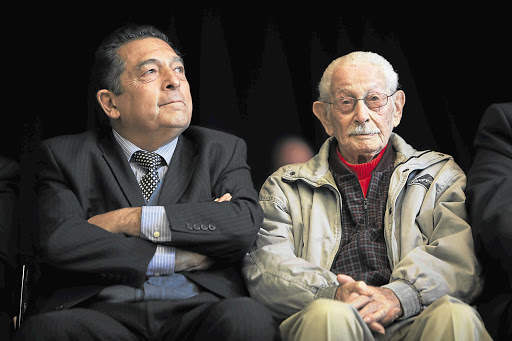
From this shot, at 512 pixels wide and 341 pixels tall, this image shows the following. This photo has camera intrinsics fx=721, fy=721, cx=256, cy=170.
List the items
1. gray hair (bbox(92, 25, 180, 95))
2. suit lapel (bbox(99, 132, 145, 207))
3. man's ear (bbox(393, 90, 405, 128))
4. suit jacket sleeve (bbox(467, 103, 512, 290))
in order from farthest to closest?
man's ear (bbox(393, 90, 405, 128)), gray hair (bbox(92, 25, 180, 95)), suit lapel (bbox(99, 132, 145, 207)), suit jacket sleeve (bbox(467, 103, 512, 290))

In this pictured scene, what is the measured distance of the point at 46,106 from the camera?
11.6 feet

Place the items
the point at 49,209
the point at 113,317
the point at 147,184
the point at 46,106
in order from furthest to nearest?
the point at 46,106 < the point at 147,184 < the point at 49,209 < the point at 113,317

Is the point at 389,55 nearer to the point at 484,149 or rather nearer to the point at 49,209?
the point at 484,149

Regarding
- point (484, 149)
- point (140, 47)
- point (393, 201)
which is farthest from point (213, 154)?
point (484, 149)

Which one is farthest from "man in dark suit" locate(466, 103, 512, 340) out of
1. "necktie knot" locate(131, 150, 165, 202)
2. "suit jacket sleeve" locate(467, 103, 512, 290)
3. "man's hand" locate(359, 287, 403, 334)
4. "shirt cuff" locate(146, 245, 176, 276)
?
"necktie knot" locate(131, 150, 165, 202)

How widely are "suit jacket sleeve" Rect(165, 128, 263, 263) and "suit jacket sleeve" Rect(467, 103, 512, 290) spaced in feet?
2.56

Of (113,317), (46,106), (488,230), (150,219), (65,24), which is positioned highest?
(65,24)

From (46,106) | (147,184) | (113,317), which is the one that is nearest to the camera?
(113,317)

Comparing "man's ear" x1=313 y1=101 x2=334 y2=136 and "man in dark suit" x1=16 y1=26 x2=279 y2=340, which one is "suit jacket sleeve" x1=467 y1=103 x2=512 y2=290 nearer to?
"man's ear" x1=313 y1=101 x2=334 y2=136

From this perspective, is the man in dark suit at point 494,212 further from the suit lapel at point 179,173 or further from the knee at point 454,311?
the suit lapel at point 179,173

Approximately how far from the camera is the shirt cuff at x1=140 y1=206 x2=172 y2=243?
2.49 metres

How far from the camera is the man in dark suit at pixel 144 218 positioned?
2.29m

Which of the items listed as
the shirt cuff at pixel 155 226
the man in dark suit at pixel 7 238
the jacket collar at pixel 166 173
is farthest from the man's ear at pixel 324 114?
the man in dark suit at pixel 7 238

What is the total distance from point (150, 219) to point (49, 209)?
0.38m
